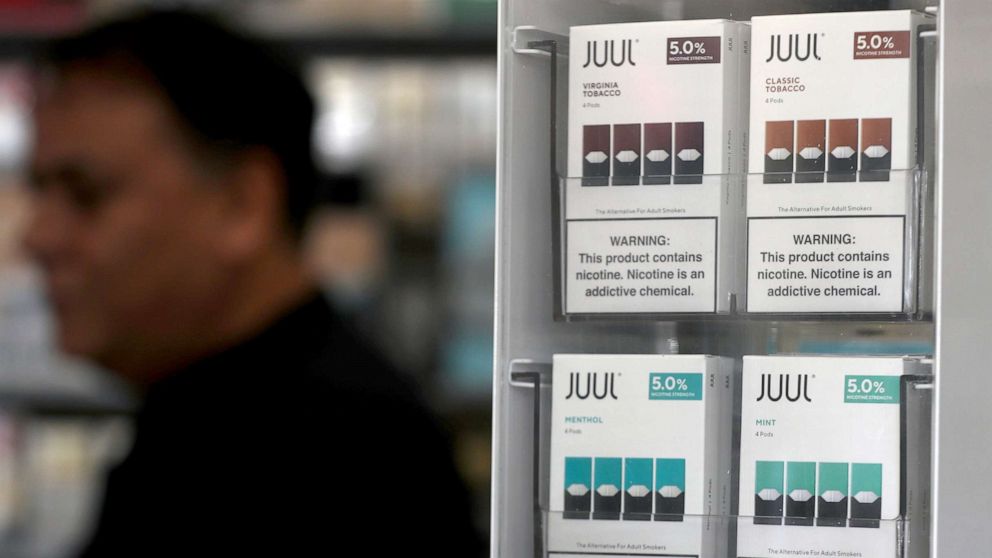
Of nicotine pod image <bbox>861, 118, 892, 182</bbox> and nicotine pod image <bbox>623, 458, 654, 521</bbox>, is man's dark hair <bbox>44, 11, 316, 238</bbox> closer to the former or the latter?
nicotine pod image <bbox>623, 458, 654, 521</bbox>

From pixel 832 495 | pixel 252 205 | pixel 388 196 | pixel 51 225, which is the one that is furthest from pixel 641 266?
pixel 388 196

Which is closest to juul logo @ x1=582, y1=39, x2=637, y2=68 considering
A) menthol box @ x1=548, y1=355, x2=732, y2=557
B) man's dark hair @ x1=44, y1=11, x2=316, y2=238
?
menthol box @ x1=548, y1=355, x2=732, y2=557

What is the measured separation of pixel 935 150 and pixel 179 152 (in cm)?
118

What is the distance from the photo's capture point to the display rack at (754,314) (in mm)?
1589

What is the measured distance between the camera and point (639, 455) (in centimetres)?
171

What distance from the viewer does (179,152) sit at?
228 centimetres

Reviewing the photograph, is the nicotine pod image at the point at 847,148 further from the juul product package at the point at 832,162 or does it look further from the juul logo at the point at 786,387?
the juul logo at the point at 786,387

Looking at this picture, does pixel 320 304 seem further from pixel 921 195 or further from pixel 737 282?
pixel 921 195

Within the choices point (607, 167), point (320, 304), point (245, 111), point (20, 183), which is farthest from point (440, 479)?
point (20, 183)

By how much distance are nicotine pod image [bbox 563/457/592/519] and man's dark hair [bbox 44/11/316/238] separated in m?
0.69

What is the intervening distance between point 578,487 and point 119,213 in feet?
3.32

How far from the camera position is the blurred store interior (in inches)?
133

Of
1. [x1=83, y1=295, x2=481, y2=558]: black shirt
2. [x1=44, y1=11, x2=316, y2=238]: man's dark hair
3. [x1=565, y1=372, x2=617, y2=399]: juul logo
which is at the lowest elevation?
[x1=83, y1=295, x2=481, y2=558]: black shirt

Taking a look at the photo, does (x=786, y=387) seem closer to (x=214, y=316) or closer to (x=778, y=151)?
(x=778, y=151)
